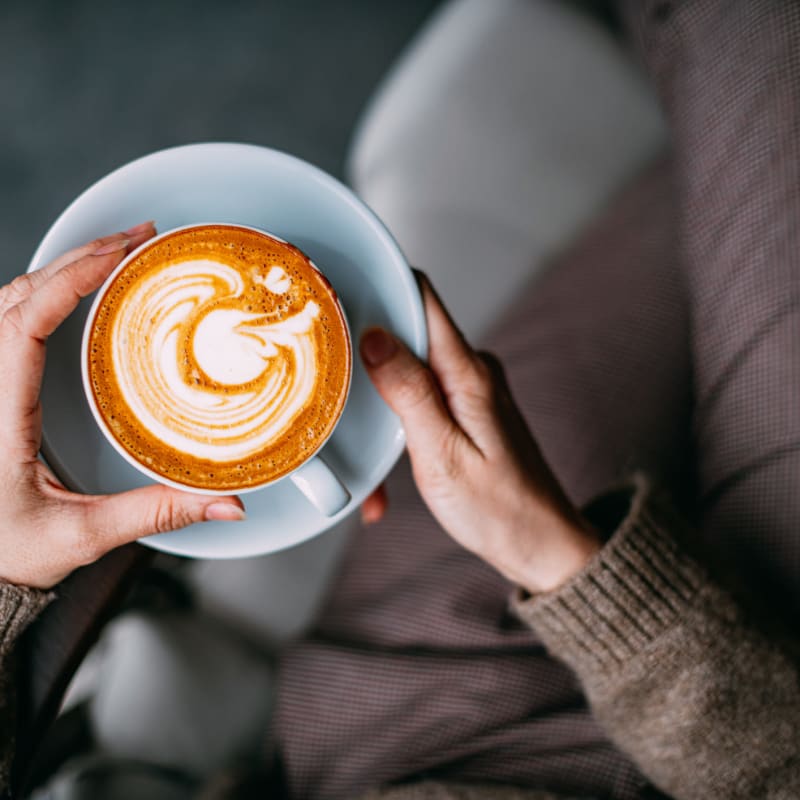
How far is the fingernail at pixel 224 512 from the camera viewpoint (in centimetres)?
71

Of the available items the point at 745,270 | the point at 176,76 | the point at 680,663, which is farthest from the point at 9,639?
the point at 176,76

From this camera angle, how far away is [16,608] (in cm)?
72

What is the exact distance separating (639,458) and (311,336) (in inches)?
21.2

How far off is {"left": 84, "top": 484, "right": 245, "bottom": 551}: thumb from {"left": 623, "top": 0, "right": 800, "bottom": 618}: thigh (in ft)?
2.11

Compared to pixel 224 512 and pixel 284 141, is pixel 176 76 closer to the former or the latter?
pixel 284 141

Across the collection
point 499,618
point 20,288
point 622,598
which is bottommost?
point 499,618

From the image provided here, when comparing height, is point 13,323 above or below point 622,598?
above

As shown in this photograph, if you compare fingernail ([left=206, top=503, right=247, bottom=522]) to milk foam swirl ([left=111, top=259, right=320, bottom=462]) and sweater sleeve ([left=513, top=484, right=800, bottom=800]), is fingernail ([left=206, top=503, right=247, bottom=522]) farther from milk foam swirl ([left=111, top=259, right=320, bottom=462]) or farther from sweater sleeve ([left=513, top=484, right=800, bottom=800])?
sweater sleeve ([left=513, top=484, right=800, bottom=800])

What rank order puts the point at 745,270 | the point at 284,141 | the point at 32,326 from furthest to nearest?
1. the point at 284,141
2. the point at 745,270
3. the point at 32,326

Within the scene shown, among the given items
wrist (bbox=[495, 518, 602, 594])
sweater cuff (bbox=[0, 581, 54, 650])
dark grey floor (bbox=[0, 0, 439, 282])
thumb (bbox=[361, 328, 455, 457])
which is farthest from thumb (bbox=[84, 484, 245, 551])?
dark grey floor (bbox=[0, 0, 439, 282])

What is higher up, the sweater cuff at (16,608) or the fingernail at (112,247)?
→ the fingernail at (112,247)

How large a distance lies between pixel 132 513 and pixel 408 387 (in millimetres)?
305

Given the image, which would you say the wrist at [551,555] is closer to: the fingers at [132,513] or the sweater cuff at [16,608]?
the fingers at [132,513]

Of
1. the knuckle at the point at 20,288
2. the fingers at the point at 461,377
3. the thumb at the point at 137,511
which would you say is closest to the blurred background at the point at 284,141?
the thumb at the point at 137,511
